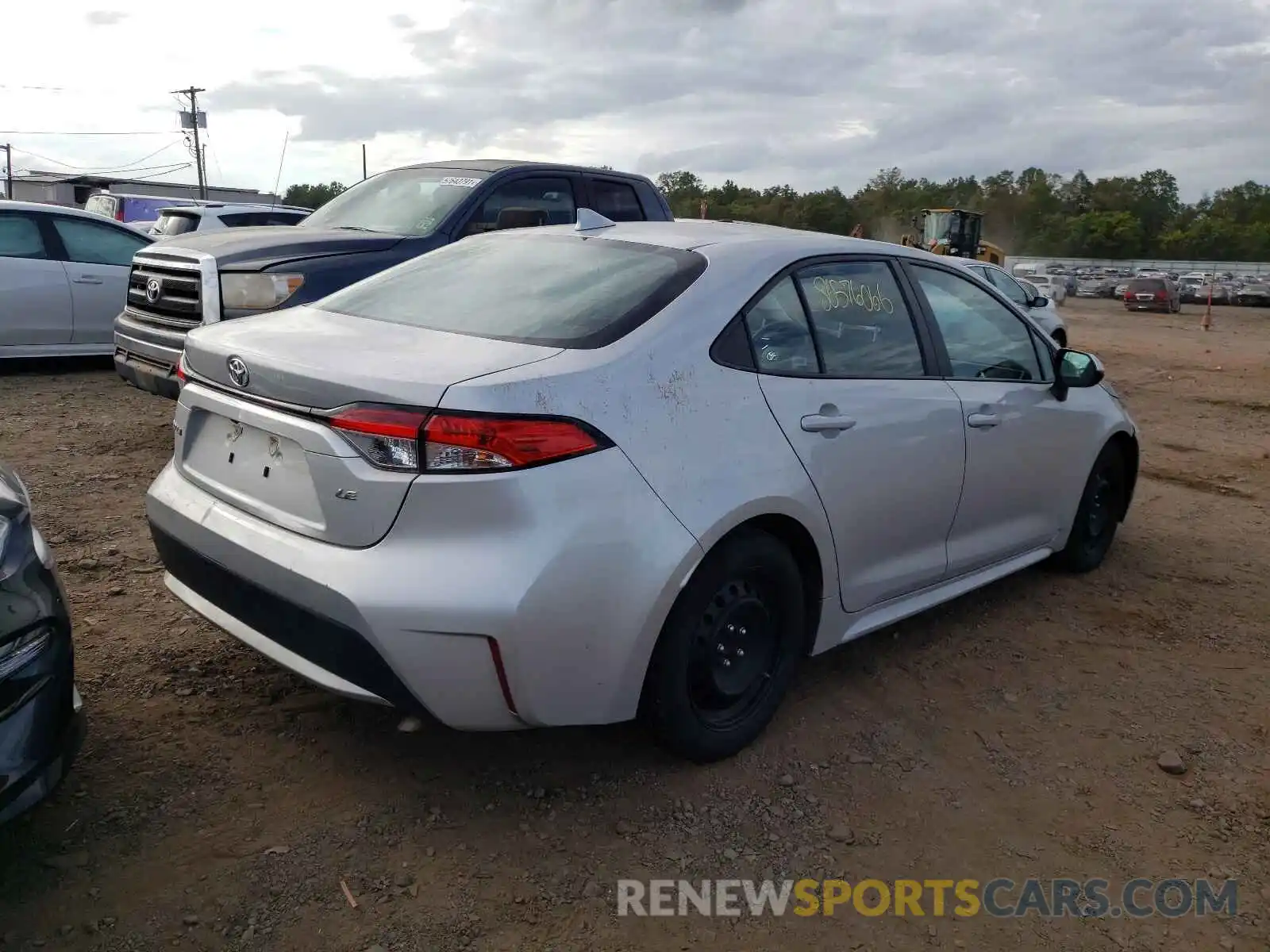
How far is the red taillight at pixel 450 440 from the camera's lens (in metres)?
2.44

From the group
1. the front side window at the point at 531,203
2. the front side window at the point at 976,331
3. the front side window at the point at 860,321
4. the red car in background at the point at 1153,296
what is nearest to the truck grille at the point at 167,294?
the front side window at the point at 531,203

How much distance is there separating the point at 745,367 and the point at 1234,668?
255cm

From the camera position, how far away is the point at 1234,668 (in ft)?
13.4

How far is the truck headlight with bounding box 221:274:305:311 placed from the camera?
5812 mm

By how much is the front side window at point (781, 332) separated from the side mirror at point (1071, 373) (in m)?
1.67

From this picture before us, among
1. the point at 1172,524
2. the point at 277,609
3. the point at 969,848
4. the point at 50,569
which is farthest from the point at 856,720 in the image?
the point at 1172,524

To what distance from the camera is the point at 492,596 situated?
2.41m

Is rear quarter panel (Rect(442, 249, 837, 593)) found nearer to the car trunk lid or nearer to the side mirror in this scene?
the car trunk lid

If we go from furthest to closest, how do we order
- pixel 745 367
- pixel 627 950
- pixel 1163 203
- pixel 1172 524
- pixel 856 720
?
1. pixel 1163 203
2. pixel 1172 524
3. pixel 856 720
4. pixel 745 367
5. pixel 627 950

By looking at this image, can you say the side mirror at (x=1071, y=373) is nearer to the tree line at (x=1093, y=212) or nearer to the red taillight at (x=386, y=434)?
the red taillight at (x=386, y=434)

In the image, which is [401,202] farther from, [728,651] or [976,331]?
[728,651]

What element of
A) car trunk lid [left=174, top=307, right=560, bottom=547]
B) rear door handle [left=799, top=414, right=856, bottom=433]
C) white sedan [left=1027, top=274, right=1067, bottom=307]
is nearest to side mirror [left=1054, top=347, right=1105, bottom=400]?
rear door handle [left=799, top=414, right=856, bottom=433]

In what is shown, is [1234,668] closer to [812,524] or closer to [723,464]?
[812,524]

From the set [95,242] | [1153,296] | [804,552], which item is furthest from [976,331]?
[1153,296]
